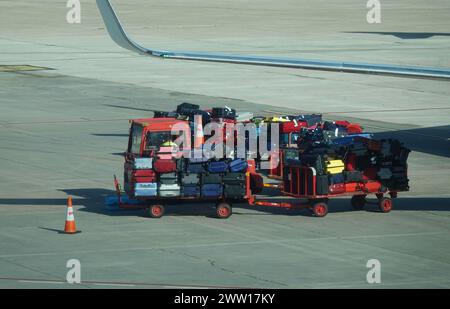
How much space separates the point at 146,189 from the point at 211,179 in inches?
71.2

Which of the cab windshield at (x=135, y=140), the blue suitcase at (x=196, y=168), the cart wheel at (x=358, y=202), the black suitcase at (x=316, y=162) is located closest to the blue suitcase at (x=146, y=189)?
the blue suitcase at (x=196, y=168)

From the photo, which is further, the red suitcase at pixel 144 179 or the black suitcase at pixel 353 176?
the black suitcase at pixel 353 176

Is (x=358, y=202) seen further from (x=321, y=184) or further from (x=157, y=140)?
(x=157, y=140)

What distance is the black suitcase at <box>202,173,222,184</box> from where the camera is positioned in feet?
101

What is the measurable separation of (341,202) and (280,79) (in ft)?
110

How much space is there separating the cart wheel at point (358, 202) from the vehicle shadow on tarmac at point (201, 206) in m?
0.20

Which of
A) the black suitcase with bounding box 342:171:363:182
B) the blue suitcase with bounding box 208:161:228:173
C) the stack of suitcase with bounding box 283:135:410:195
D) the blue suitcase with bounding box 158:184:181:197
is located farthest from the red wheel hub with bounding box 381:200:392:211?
the blue suitcase with bounding box 158:184:181:197

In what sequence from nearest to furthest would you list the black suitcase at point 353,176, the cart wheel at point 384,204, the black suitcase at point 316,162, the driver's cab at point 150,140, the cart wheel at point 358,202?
1. the black suitcase at point 316,162
2. the black suitcase at point 353,176
3. the cart wheel at point 384,204
4. the driver's cab at point 150,140
5. the cart wheel at point 358,202

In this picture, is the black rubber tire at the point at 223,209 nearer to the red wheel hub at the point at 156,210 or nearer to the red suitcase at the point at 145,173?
the red wheel hub at the point at 156,210

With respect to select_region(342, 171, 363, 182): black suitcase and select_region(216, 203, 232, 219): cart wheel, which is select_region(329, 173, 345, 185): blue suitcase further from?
select_region(216, 203, 232, 219): cart wheel

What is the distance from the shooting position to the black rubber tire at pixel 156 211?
30734 mm

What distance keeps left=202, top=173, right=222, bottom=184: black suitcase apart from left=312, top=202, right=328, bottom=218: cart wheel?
2.75 meters

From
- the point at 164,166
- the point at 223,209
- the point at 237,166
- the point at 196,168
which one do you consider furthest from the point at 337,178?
the point at 164,166
